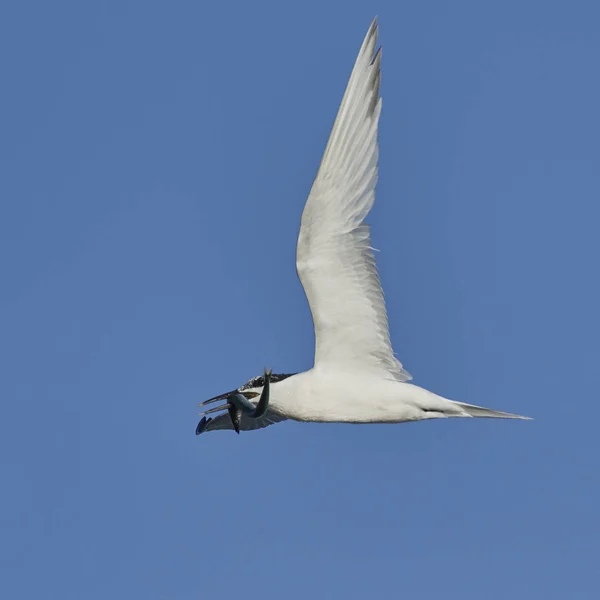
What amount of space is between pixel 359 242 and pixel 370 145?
46.1 inches

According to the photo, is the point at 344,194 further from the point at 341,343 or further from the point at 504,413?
the point at 504,413

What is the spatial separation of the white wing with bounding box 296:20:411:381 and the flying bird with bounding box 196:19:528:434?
0.01 meters

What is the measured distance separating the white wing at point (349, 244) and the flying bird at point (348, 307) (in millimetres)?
12

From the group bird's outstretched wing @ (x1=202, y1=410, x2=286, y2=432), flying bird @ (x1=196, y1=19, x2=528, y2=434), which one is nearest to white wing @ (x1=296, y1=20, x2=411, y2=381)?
flying bird @ (x1=196, y1=19, x2=528, y2=434)

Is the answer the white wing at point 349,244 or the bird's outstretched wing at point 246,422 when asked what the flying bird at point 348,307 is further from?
the bird's outstretched wing at point 246,422

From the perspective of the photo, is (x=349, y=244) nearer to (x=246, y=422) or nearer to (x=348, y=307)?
(x=348, y=307)

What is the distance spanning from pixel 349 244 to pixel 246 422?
351 cm

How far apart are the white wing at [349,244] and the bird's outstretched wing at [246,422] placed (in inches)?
57.3

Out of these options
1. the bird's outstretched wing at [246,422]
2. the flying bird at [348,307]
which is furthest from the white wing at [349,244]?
the bird's outstretched wing at [246,422]

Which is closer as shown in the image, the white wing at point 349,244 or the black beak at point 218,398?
the white wing at point 349,244

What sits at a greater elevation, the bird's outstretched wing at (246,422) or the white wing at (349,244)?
the white wing at (349,244)

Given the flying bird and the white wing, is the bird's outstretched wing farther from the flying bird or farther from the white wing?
the white wing

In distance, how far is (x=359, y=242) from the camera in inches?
596

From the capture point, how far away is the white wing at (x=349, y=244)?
580 inches
